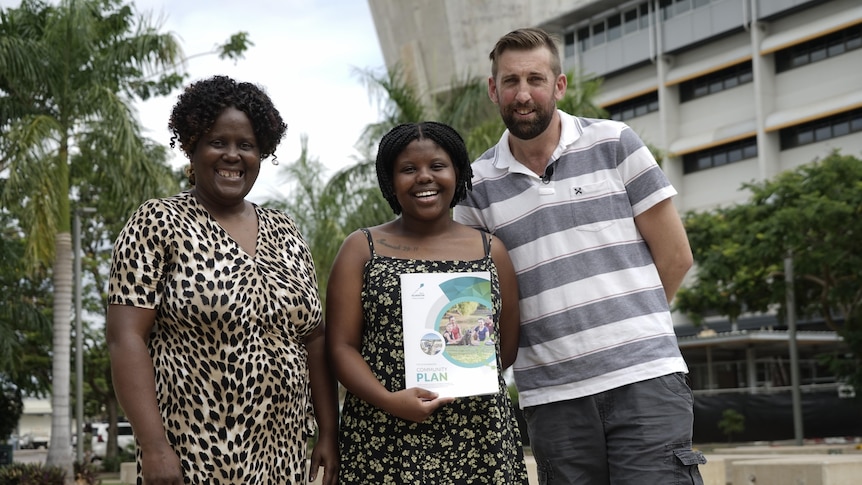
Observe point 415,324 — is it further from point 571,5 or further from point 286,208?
point 571,5

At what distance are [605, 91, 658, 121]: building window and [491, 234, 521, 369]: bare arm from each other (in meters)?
41.4

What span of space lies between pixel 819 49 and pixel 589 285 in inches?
1468

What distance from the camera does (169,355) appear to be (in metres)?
3.48

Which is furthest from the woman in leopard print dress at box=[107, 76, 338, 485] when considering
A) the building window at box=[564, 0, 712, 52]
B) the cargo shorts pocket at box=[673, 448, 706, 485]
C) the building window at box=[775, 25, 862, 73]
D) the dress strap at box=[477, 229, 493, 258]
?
the building window at box=[564, 0, 712, 52]

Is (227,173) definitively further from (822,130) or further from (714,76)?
(714,76)

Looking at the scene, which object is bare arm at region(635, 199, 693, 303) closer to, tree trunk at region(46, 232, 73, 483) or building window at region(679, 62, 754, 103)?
tree trunk at region(46, 232, 73, 483)

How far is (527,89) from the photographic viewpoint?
13.6 feet

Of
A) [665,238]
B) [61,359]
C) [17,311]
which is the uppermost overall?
[17,311]

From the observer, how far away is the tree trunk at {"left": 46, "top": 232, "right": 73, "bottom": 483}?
733 inches

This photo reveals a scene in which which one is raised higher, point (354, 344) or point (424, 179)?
point (424, 179)

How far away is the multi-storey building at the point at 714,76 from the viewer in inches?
1433

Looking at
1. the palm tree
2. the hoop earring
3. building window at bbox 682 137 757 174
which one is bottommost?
the hoop earring

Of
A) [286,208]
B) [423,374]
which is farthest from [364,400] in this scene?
[286,208]

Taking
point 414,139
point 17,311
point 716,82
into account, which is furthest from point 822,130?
point 414,139
